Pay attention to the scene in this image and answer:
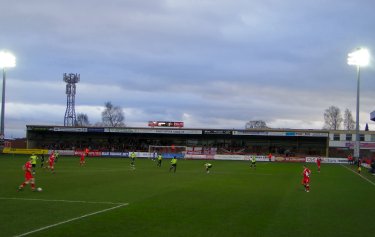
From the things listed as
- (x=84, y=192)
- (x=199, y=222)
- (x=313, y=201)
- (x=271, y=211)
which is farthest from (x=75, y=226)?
(x=313, y=201)

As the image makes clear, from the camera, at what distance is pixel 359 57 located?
53.7 metres

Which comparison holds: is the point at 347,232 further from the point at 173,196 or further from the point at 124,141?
the point at 124,141

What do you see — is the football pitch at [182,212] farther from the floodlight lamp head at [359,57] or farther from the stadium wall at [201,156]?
the stadium wall at [201,156]

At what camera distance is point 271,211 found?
57.9 ft

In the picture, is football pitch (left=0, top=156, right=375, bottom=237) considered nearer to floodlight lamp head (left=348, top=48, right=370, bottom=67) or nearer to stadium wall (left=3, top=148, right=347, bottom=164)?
floodlight lamp head (left=348, top=48, right=370, bottom=67)

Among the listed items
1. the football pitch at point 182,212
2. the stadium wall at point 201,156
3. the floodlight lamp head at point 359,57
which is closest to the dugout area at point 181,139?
the stadium wall at point 201,156

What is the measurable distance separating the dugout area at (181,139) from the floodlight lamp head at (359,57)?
3486cm

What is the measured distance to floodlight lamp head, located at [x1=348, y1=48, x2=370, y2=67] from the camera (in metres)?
53.6

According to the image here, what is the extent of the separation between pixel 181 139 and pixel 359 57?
173 ft

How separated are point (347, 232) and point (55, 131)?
91417mm

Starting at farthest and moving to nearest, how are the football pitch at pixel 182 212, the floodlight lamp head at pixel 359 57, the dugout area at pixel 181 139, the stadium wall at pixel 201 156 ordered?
the dugout area at pixel 181 139
the stadium wall at pixel 201 156
the floodlight lamp head at pixel 359 57
the football pitch at pixel 182 212

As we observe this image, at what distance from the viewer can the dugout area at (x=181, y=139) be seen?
92.8 meters

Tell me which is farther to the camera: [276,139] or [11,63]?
[276,139]

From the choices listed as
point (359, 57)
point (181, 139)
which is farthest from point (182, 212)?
point (181, 139)
